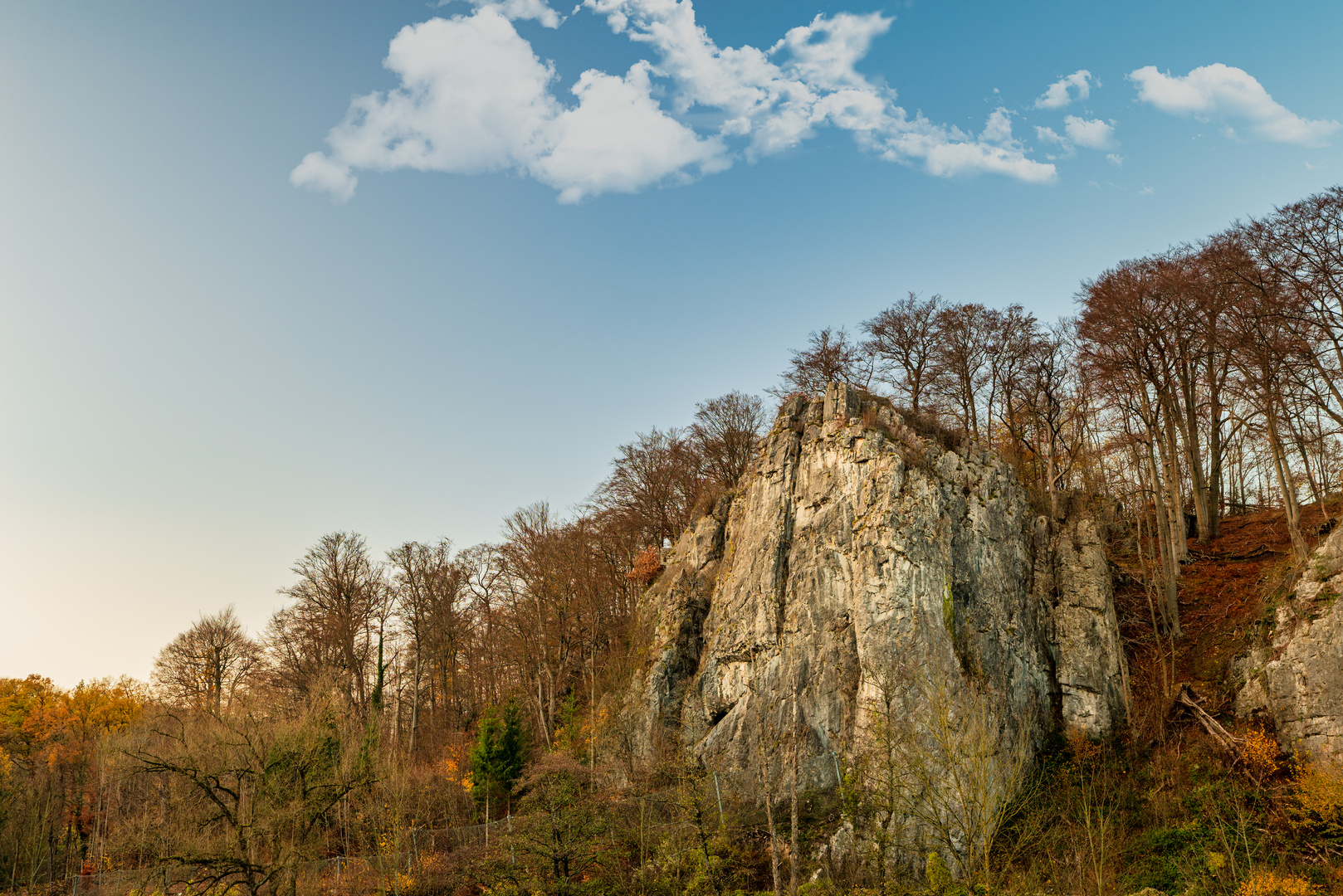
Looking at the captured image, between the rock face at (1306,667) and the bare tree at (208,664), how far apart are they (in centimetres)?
4451

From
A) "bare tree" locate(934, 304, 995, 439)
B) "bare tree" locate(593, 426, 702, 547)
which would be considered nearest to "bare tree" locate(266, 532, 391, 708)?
"bare tree" locate(593, 426, 702, 547)

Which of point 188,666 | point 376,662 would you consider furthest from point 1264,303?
point 188,666

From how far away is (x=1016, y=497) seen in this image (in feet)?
86.9

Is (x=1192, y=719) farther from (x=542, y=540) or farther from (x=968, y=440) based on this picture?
(x=542, y=540)

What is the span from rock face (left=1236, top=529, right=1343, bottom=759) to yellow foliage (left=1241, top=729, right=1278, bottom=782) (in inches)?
18.0

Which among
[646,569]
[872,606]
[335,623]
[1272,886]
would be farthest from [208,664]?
[1272,886]

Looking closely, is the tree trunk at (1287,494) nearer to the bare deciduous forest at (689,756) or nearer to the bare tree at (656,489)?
the bare deciduous forest at (689,756)

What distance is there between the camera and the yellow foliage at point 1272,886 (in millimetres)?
14281

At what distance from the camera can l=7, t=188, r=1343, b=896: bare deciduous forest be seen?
18.9 m

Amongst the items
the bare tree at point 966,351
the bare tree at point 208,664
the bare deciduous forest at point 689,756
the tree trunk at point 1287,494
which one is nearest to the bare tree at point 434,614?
the bare deciduous forest at point 689,756

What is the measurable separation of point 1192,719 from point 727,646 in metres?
14.3

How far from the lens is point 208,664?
1622 inches

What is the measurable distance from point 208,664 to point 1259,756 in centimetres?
4731

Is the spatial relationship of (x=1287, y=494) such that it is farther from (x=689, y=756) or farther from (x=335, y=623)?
(x=335, y=623)
